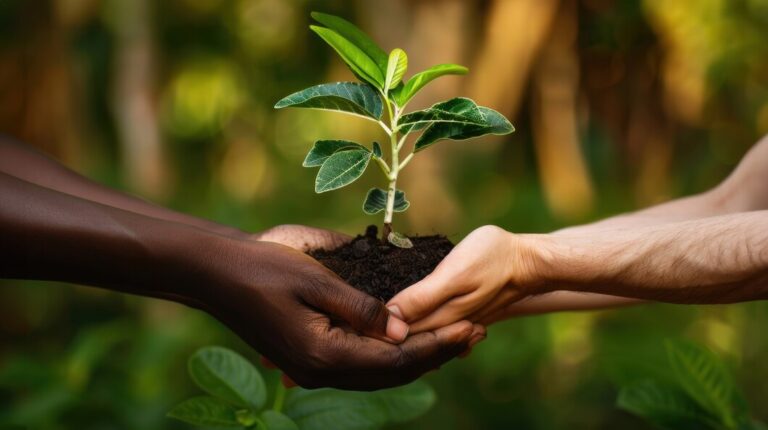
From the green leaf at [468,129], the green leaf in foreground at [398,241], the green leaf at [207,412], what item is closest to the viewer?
the green leaf at [207,412]

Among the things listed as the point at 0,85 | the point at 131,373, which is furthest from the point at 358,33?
the point at 0,85

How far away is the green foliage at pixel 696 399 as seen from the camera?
127cm

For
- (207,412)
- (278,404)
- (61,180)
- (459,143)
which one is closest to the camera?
(207,412)

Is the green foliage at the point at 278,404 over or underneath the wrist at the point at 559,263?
underneath

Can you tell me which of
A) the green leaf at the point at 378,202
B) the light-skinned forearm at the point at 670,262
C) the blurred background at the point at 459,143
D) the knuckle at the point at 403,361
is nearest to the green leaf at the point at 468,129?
the green leaf at the point at 378,202

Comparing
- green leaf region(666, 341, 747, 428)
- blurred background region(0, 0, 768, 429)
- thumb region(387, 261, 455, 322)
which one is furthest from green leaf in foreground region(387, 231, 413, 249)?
blurred background region(0, 0, 768, 429)

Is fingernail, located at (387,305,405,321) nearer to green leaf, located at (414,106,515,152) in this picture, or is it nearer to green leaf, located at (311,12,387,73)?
green leaf, located at (414,106,515,152)

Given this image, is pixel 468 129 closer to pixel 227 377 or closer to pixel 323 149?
pixel 323 149

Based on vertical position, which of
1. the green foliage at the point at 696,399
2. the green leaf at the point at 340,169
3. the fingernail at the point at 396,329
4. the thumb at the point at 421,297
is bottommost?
the green foliage at the point at 696,399

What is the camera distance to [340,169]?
1225 millimetres

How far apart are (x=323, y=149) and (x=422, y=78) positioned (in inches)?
7.8

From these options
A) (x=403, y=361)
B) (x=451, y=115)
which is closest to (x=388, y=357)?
(x=403, y=361)

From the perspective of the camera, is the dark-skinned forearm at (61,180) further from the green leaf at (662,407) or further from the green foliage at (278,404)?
the green leaf at (662,407)

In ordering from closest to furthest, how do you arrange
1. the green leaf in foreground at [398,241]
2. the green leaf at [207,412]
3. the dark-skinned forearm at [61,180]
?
the green leaf at [207,412], the green leaf in foreground at [398,241], the dark-skinned forearm at [61,180]
